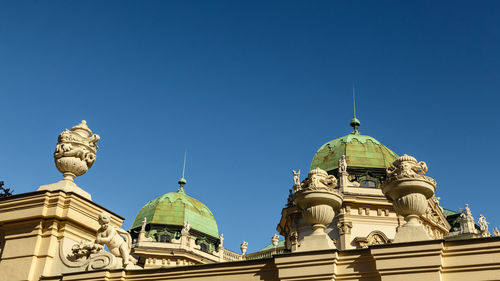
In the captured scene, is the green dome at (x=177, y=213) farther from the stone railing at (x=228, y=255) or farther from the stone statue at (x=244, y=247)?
the stone statue at (x=244, y=247)

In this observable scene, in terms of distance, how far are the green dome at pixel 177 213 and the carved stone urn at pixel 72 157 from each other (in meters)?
40.1

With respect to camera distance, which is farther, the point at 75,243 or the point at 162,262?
the point at 162,262

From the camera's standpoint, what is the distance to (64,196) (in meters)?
10.3

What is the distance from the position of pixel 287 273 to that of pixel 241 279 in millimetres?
916

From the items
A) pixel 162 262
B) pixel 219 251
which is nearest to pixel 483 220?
pixel 219 251

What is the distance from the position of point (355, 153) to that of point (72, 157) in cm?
2996

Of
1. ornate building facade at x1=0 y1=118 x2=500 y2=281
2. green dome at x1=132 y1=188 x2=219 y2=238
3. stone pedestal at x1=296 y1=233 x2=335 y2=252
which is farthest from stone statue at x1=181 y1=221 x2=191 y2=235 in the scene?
stone pedestal at x1=296 y1=233 x2=335 y2=252

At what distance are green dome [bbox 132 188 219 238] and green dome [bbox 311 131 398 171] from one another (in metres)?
17.2

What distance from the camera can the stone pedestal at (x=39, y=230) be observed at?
9922 mm

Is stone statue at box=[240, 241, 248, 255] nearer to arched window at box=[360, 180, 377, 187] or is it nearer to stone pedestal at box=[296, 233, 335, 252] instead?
arched window at box=[360, 180, 377, 187]

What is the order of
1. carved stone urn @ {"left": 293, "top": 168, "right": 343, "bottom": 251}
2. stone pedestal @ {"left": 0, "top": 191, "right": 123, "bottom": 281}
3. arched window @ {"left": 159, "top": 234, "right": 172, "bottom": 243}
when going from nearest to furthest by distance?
carved stone urn @ {"left": 293, "top": 168, "right": 343, "bottom": 251}, stone pedestal @ {"left": 0, "top": 191, "right": 123, "bottom": 281}, arched window @ {"left": 159, "top": 234, "right": 172, "bottom": 243}

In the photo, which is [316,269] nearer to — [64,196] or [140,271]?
[140,271]

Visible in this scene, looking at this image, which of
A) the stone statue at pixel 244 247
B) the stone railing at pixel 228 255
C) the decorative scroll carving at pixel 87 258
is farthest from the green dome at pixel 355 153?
the decorative scroll carving at pixel 87 258

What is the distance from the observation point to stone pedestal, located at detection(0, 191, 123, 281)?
9.92 metres
